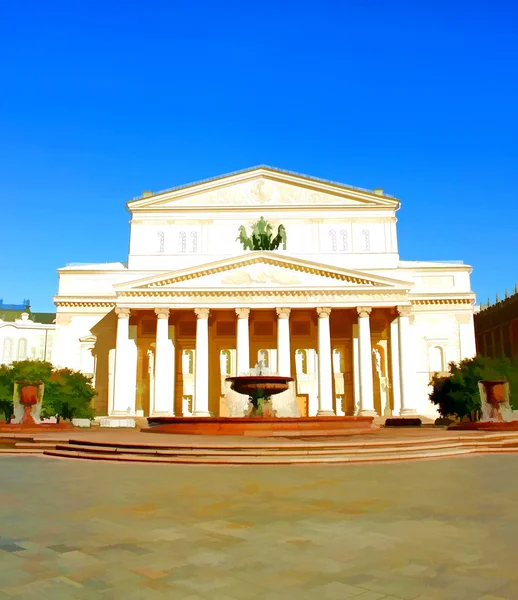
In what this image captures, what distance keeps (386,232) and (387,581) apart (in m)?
49.0

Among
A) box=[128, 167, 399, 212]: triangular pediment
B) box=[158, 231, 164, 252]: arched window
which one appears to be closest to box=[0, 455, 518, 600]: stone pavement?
box=[158, 231, 164, 252]: arched window

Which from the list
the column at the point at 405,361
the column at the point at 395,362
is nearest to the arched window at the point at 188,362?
the column at the point at 395,362

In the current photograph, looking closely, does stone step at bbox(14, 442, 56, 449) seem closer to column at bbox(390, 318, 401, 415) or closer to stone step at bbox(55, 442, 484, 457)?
stone step at bbox(55, 442, 484, 457)

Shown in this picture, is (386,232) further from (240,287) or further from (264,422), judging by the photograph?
(264,422)

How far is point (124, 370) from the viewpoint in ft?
142

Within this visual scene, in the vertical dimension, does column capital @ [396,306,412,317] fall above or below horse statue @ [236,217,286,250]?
below

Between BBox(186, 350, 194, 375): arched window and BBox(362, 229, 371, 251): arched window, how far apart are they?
18201mm

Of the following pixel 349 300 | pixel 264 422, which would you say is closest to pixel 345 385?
pixel 349 300

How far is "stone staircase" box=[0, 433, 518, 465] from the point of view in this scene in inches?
546

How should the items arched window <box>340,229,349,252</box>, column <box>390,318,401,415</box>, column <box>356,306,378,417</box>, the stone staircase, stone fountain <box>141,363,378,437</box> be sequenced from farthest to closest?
arched window <box>340,229,349,252</box>
column <box>390,318,401,415</box>
column <box>356,306,378,417</box>
stone fountain <box>141,363,378,437</box>
the stone staircase

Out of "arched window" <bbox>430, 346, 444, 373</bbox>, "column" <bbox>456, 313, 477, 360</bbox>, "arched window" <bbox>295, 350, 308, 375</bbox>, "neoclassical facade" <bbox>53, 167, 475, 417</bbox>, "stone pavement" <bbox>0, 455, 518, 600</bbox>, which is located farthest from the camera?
"arched window" <bbox>295, 350, 308, 375</bbox>

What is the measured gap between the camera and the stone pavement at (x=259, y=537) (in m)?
4.71

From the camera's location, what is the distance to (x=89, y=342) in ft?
164

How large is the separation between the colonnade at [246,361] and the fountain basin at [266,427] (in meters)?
20.5
